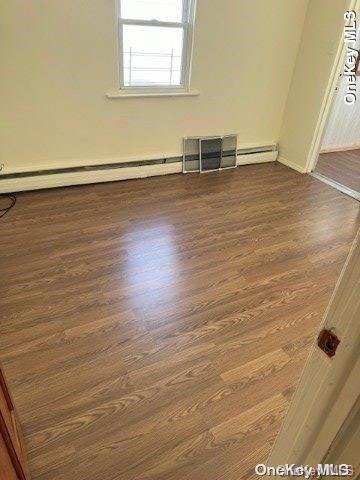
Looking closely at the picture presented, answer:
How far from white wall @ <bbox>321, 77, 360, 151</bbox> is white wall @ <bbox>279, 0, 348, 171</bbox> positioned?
2.20 ft

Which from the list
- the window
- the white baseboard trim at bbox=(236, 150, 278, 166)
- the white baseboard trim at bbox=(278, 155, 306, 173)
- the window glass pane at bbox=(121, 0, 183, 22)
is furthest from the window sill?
the white baseboard trim at bbox=(278, 155, 306, 173)

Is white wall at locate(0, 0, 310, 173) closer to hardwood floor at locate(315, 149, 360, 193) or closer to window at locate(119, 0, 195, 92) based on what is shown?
window at locate(119, 0, 195, 92)

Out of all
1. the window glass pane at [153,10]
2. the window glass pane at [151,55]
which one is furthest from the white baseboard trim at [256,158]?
the window glass pane at [153,10]

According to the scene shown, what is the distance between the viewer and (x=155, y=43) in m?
2.90

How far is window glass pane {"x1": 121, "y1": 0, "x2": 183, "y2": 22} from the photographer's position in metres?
2.67

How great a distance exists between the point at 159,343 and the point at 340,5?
3.34 metres

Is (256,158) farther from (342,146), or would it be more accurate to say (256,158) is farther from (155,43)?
(155,43)

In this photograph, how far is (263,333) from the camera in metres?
1.82

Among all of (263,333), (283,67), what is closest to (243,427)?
(263,333)

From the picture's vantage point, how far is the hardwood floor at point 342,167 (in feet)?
12.2

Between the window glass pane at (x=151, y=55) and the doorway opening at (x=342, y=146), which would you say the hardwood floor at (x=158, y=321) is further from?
the window glass pane at (x=151, y=55)

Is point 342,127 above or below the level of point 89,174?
above

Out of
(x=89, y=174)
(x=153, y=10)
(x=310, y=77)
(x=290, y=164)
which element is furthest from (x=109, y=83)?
(x=290, y=164)

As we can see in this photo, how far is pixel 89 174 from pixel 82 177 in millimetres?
69
